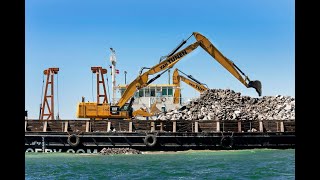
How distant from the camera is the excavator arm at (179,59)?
35.8m

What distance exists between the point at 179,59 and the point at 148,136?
781 cm

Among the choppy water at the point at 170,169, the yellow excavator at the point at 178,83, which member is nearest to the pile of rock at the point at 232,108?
the yellow excavator at the point at 178,83

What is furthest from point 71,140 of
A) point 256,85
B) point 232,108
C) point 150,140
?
point 256,85

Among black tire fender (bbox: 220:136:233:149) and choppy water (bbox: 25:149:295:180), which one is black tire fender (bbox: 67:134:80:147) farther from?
black tire fender (bbox: 220:136:233:149)

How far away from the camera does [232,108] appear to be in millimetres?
41625

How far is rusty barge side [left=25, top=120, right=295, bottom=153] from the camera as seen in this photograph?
106 feet

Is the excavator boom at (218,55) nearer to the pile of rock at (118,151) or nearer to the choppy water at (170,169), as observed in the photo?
the pile of rock at (118,151)

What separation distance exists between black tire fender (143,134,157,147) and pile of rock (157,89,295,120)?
648cm

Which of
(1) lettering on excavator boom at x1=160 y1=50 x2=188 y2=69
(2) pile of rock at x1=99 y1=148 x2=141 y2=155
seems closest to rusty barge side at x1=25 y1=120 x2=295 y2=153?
(2) pile of rock at x1=99 y1=148 x2=141 y2=155

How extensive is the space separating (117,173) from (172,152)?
40.0ft

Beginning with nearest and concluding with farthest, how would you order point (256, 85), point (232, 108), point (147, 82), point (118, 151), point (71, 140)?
1. point (118, 151)
2. point (71, 140)
3. point (147, 82)
4. point (256, 85)
5. point (232, 108)

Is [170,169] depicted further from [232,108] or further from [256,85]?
[232,108]

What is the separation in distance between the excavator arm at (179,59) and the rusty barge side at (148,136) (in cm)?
293
